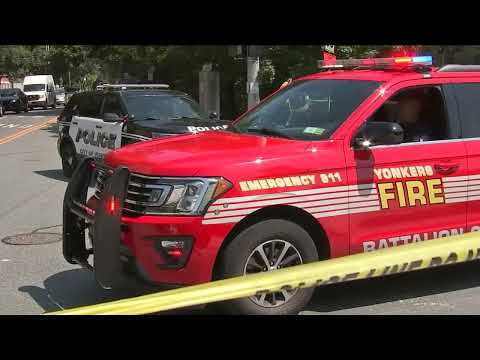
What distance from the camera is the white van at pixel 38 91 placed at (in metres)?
52.3

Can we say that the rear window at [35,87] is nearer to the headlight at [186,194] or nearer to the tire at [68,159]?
the tire at [68,159]

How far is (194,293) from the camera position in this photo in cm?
448

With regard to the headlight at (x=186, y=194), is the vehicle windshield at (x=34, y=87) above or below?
above

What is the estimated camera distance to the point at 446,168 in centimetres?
549

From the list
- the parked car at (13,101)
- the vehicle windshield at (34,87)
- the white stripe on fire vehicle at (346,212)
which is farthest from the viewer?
the vehicle windshield at (34,87)

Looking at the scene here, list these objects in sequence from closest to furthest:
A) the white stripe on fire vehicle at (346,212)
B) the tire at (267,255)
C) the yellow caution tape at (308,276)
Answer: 1. the yellow caution tape at (308,276)
2. the tire at (267,255)
3. the white stripe on fire vehicle at (346,212)

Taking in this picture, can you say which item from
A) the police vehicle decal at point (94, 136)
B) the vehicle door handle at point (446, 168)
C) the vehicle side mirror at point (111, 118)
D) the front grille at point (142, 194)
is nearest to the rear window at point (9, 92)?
the police vehicle decal at point (94, 136)

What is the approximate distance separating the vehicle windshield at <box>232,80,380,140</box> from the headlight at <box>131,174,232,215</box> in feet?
3.24

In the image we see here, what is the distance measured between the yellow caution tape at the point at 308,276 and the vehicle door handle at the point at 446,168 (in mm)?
556

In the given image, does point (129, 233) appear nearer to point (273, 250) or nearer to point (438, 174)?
point (273, 250)

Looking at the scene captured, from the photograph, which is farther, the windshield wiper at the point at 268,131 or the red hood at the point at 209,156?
the windshield wiper at the point at 268,131

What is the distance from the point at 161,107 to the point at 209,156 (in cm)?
686

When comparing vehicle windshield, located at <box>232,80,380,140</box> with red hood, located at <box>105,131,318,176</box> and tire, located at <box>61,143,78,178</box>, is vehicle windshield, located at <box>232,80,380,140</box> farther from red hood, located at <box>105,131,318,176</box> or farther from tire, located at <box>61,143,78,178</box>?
tire, located at <box>61,143,78,178</box>

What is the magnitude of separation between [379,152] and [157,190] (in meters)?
1.80
